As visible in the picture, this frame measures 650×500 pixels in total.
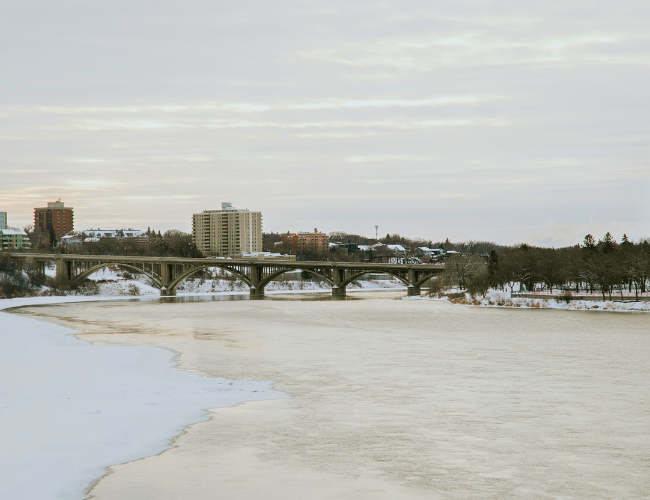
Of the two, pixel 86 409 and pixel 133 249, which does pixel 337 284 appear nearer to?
pixel 133 249

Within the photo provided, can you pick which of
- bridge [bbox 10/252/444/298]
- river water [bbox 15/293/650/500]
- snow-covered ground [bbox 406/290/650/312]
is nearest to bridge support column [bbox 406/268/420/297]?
bridge [bbox 10/252/444/298]

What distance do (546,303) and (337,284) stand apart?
38.6m

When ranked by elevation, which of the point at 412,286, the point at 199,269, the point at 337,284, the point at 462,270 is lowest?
the point at 412,286

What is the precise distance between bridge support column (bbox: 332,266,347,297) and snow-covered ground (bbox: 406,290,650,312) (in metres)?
23.7

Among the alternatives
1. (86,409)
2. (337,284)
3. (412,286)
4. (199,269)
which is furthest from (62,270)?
(86,409)

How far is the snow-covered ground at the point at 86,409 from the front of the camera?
12086 mm

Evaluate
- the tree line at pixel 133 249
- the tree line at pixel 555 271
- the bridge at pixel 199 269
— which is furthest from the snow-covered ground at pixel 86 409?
the tree line at pixel 133 249

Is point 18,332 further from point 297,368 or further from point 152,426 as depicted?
point 152,426

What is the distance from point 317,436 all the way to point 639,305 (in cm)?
5919

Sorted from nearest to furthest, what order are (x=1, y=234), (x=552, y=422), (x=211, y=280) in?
1. (x=552, y=422)
2. (x=211, y=280)
3. (x=1, y=234)

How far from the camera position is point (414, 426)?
16188 millimetres

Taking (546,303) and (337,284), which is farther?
(337,284)

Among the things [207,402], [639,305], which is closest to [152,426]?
[207,402]

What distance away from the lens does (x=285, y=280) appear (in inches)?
5246
